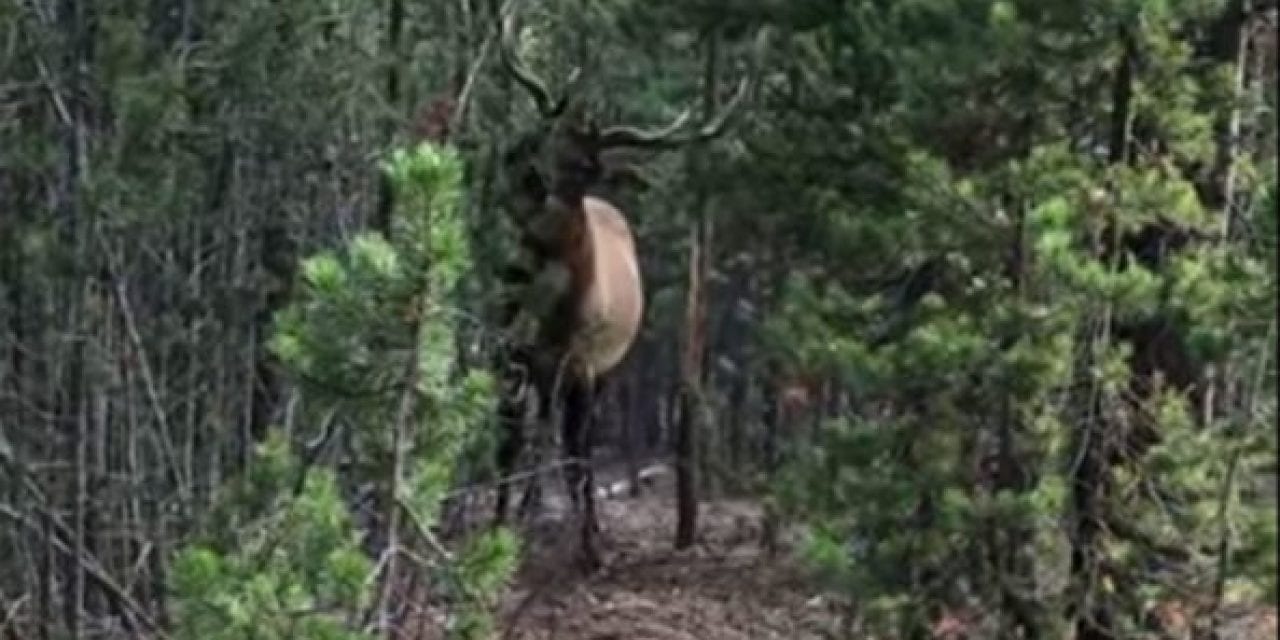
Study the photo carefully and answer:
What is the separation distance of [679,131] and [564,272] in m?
0.80

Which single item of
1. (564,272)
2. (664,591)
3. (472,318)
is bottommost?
(664,591)

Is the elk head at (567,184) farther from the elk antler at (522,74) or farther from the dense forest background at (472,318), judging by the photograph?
the dense forest background at (472,318)

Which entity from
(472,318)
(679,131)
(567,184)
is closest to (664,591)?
(567,184)

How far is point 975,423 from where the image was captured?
6121 millimetres

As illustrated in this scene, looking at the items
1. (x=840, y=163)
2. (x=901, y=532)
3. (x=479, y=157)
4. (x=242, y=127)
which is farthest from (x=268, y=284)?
(x=901, y=532)

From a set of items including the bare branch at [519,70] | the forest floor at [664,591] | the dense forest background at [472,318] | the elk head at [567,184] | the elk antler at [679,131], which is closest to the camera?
the dense forest background at [472,318]

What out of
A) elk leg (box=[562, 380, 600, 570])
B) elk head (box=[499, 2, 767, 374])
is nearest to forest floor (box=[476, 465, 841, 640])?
elk leg (box=[562, 380, 600, 570])

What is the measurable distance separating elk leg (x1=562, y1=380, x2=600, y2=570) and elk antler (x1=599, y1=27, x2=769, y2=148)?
129cm

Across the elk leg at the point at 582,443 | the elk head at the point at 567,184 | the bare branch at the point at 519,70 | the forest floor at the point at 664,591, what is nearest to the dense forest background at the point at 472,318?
the bare branch at the point at 519,70

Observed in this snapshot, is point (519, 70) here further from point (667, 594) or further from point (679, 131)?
point (667, 594)

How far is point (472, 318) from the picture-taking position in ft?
17.7

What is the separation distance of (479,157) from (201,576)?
181 inches

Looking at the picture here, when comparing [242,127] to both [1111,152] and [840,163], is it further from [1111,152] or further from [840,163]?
[1111,152]

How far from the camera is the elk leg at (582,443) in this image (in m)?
10.3
